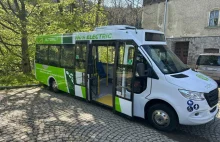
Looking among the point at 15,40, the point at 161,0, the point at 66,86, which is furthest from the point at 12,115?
the point at 161,0

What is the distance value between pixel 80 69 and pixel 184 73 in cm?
348

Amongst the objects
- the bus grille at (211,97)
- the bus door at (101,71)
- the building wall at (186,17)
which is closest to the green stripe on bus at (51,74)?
the bus door at (101,71)

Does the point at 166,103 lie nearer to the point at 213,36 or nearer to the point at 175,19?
the point at 213,36

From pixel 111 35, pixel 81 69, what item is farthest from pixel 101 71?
pixel 111 35

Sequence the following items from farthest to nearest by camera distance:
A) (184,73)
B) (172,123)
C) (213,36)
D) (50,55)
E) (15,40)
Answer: (213,36), (15,40), (50,55), (184,73), (172,123)

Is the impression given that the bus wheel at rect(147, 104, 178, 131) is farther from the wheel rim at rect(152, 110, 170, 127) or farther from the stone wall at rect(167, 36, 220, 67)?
the stone wall at rect(167, 36, 220, 67)

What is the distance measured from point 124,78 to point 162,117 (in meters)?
1.41

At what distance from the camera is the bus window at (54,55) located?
24.9ft

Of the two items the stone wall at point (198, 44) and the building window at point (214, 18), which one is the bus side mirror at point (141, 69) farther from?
the building window at point (214, 18)

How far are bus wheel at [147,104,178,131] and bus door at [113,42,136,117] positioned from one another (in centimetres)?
56

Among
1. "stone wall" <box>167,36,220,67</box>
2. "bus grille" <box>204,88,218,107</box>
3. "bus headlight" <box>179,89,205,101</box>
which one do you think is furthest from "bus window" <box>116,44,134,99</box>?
"stone wall" <box>167,36,220,67</box>

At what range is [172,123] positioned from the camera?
4.46 metres

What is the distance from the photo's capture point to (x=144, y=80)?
4.75 metres

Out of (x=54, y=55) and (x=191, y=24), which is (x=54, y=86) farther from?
(x=191, y=24)
